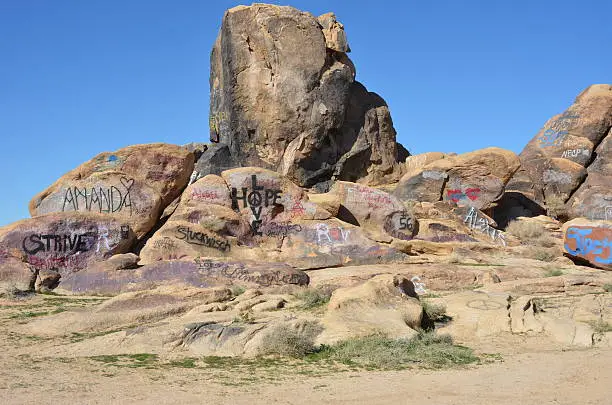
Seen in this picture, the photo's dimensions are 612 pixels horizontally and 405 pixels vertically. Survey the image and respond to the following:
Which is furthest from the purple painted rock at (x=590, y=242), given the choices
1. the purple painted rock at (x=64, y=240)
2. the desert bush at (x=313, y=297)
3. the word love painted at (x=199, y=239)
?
the purple painted rock at (x=64, y=240)

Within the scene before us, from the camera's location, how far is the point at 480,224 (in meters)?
25.8

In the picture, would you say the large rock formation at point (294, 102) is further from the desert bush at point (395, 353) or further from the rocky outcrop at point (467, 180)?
the desert bush at point (395, 353)

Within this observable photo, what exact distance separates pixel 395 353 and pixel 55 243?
12631 millimetres

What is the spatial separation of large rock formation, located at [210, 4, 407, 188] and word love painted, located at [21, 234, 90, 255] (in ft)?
46.5

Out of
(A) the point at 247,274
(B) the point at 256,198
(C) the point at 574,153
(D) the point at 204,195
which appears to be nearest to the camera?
(A) the point at 247,274

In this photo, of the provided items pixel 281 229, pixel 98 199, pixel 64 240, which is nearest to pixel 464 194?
pixel 281 229

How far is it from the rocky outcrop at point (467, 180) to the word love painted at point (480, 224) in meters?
0.82

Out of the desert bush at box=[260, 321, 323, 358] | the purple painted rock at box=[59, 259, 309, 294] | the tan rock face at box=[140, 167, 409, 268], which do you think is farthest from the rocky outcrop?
the desert bush at box=[260, 321, 323, 358]

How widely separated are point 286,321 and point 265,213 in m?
10.7

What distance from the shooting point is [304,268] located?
1902 centimetres

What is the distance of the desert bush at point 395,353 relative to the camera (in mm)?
8555

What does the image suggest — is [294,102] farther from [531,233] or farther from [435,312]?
[435,312]

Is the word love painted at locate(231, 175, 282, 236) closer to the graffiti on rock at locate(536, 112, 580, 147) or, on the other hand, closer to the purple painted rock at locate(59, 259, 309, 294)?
the purple painted rock at locate(59, 259, 309, 294)

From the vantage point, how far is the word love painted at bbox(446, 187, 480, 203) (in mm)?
A: 26906
